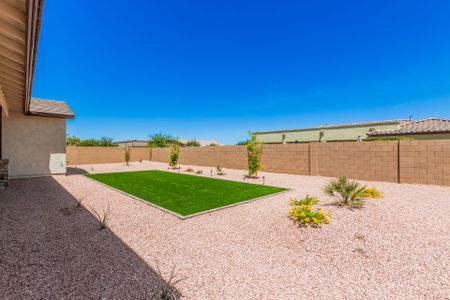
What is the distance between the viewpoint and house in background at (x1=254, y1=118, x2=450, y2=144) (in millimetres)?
16489

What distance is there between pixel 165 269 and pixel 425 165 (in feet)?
39.8

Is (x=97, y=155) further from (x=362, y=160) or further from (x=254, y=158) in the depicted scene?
(x=362, y=160)

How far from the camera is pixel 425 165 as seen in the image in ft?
30.4

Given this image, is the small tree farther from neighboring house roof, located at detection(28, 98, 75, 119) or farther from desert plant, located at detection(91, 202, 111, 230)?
neighboring house roof, located at detection(28, 98, 75, 119)

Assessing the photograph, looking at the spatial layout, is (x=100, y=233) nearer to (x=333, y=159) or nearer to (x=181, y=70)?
(x=333, y=159)

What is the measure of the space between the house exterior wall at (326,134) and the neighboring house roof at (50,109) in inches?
1080

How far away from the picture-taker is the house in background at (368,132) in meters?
16.5

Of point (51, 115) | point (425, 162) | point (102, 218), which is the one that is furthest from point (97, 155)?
point (425, 162)

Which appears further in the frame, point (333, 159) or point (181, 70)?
point (181, 70)

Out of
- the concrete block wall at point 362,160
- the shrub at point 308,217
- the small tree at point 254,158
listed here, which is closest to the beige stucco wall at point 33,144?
the small tree at point 254,158

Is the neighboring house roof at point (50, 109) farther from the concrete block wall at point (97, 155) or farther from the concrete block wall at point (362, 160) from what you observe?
the concrete block wall at point (362, 160)

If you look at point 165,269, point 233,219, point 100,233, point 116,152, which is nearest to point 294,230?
point 233,219

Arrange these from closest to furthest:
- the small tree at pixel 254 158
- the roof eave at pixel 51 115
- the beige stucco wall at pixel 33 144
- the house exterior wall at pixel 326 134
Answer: the beige stucco wall at pixel 33 144 → the roof eave at pixel 51 115 → the small tree at pixel 254 158 → the house exterior wall at pixel 326 134

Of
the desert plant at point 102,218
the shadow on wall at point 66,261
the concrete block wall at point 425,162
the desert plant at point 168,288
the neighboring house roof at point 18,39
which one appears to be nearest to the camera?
the desert plant at point 168,288
